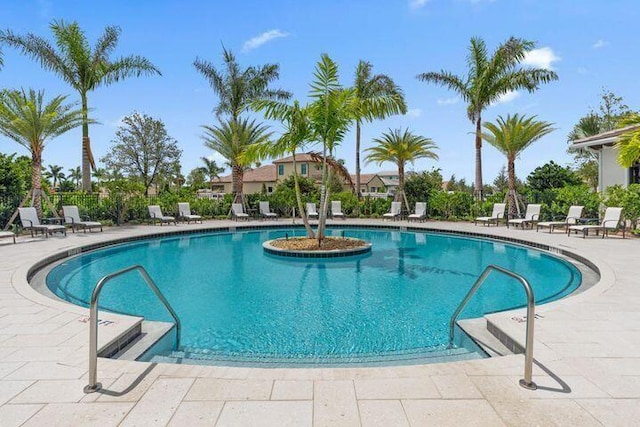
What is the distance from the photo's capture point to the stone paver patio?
8.70 feet

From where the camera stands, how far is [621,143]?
1325cm

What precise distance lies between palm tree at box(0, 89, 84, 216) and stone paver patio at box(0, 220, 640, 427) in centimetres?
1224

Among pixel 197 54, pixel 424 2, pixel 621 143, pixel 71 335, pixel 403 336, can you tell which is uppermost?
pixel 197 54

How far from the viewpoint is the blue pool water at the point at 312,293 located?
16.3ft

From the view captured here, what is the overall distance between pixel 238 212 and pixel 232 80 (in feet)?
26.0

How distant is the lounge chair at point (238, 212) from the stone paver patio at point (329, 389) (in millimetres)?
15740

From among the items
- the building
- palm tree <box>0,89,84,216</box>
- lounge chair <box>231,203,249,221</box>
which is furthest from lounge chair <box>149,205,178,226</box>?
the building

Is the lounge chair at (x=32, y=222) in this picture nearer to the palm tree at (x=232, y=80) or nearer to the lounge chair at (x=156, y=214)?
the lounge chair at (x=156, y=214)

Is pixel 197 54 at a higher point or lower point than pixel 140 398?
higher

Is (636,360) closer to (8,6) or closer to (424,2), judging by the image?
→ (424,2)

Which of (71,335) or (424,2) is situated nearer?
(71,335)

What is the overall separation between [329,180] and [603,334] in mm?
8103

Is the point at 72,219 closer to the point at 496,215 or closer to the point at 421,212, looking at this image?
the point at 421,212

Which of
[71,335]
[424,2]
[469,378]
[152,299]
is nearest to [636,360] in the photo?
[469,378]
